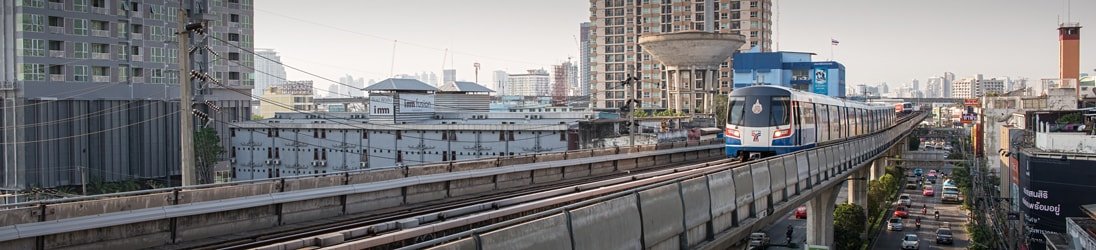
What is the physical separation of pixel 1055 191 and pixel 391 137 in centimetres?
3331

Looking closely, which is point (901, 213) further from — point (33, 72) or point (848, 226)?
point (33, 72)

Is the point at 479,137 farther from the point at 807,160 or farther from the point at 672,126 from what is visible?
the point at 807,160

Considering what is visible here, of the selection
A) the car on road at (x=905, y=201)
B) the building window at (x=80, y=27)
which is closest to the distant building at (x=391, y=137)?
Answer: the building window at (x=80, y=27)

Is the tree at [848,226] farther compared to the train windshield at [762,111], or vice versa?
the tree at [848,226]

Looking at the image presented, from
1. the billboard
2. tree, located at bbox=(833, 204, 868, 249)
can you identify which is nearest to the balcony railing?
tree, located at bbox=(833, 204, 868, 249)

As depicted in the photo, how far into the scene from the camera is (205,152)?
53.2 meters

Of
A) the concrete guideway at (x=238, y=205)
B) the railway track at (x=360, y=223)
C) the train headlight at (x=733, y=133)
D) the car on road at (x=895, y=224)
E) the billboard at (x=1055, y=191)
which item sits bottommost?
the car on road at (x=895, y=224)

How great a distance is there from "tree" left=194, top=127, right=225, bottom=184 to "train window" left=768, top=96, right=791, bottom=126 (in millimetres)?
35124

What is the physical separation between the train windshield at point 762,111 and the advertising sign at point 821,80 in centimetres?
7417

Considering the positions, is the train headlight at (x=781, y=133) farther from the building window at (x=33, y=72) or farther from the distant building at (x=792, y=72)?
the distant building at (x=792, y=72)

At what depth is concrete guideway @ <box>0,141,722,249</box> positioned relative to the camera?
11102mm

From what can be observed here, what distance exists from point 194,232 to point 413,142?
40266mm

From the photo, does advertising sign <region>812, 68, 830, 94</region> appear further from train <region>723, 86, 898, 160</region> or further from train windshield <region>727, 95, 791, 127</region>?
train windshield <region>727, 95, 791, 127</region>

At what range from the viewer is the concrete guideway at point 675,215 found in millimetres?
9977
